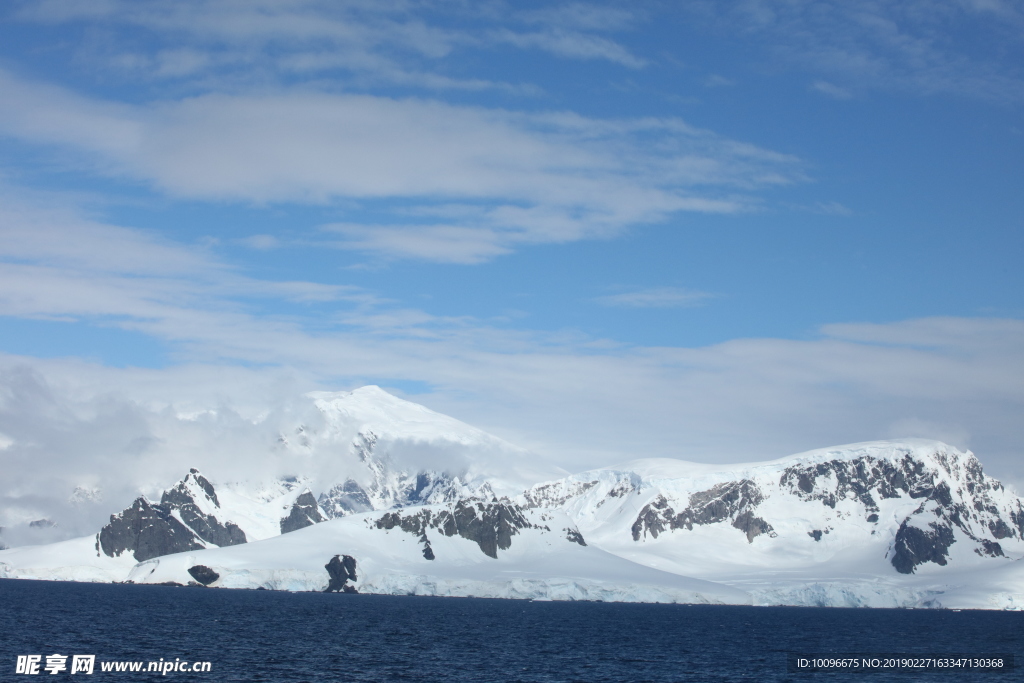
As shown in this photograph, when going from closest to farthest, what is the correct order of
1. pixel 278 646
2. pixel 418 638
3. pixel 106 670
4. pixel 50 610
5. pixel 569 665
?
pixel 106 670, pixel 569 665, pixel 278 646, pixel 418 638, pixel 50 610

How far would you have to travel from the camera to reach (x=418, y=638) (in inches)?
6033

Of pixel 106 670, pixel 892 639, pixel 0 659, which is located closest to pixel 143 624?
pixel 0 659

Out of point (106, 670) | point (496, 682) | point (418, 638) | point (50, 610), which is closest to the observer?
point (106, 670)

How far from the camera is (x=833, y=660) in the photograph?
140 metres

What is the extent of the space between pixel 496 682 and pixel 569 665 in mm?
19168

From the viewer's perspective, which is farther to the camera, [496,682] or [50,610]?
[50,610]

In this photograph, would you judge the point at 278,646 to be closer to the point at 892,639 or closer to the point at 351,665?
the point at 351,665

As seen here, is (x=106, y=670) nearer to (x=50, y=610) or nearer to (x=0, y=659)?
(x=0, y=659)

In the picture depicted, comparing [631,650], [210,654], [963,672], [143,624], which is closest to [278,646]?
[210,654]

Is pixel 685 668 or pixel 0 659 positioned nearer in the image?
pixel 0 659

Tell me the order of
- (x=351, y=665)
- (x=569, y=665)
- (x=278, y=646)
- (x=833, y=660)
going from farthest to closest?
(x=833, y=660)
(x=278, y=646)
(x=569, y=665)
(x=351, y=665)

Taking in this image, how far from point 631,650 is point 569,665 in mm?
25461

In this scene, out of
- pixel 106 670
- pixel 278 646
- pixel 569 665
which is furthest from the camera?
pixel 278 646

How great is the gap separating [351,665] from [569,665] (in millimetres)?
27017
